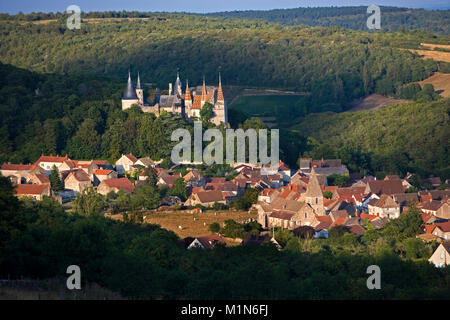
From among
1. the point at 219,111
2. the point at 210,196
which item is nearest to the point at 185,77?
the point at 219,111

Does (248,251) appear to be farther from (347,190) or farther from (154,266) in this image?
(347,190)

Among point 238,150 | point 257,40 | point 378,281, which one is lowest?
point 378,281

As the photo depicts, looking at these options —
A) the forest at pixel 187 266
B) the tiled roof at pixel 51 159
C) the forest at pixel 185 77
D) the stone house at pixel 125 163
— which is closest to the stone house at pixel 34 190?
the tiled roof at pixel 51 159

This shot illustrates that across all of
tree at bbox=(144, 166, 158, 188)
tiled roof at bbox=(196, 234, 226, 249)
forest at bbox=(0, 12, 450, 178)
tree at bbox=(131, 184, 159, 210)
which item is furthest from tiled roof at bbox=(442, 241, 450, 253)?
forest at bbox=(0, 12, 450, 178)

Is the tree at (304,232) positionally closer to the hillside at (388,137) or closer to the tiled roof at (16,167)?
the tiled roof at (16,167)

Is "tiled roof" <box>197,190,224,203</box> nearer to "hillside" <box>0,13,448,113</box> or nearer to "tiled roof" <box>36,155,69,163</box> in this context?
"tiled roof" <box>36,155,69,163</box>
